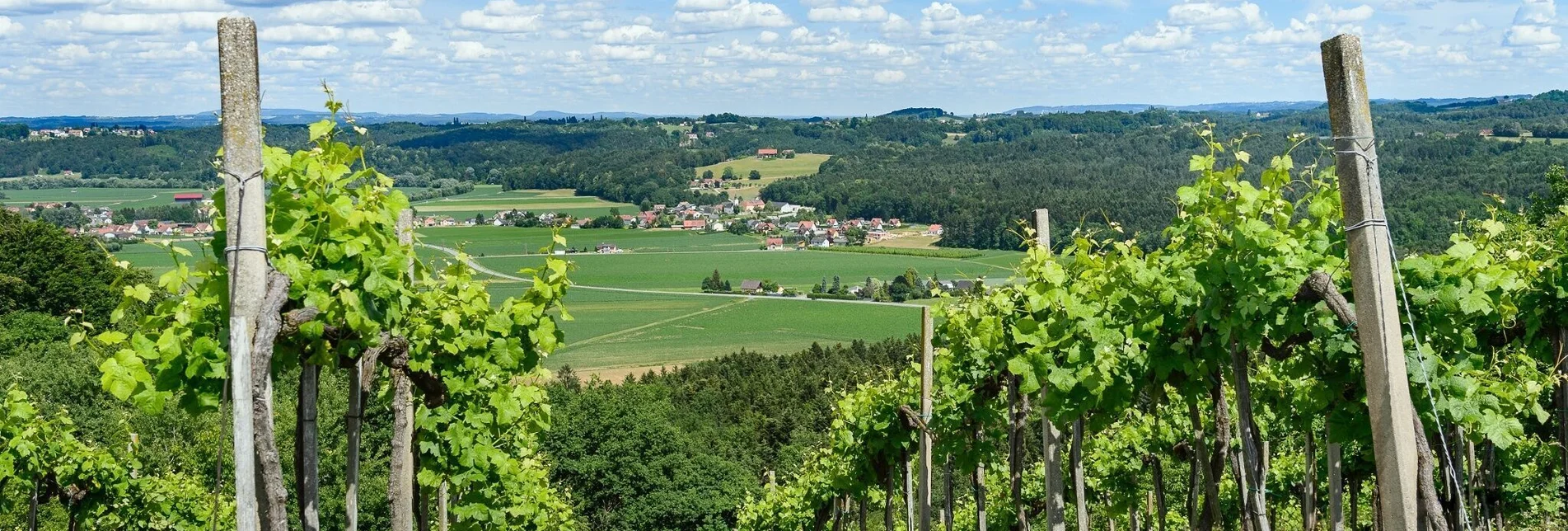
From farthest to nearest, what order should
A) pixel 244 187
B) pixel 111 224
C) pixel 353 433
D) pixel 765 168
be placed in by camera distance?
pixel 765 168 → pixel 111 224 → pixel 353 433 → pixel 244 187

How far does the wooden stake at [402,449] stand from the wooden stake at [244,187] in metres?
1.94

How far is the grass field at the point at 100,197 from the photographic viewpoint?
95875 millimetres

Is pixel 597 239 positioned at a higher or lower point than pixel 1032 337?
lower

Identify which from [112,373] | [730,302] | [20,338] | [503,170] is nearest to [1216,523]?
[112,373]

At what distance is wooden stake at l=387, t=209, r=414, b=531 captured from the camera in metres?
5.43

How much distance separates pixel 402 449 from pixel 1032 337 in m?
3.10

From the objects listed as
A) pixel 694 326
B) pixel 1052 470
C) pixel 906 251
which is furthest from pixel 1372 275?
pixel 906 251

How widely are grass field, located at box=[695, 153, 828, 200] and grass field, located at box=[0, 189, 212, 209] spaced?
58.9 m

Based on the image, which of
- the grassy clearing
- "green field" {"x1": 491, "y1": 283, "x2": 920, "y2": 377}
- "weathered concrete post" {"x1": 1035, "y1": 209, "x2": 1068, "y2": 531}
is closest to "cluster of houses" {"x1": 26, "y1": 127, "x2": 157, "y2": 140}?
the grassy clearing

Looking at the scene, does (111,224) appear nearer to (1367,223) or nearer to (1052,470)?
(1052,470)

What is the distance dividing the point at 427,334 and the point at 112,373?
1.88 metres

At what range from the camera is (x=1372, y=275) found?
3154mm

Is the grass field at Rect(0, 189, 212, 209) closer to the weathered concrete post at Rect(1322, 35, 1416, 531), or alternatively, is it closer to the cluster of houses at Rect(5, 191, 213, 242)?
the cluster of houses at Rect(5, 191, 213, 242)

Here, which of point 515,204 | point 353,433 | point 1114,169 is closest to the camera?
point 353,433
